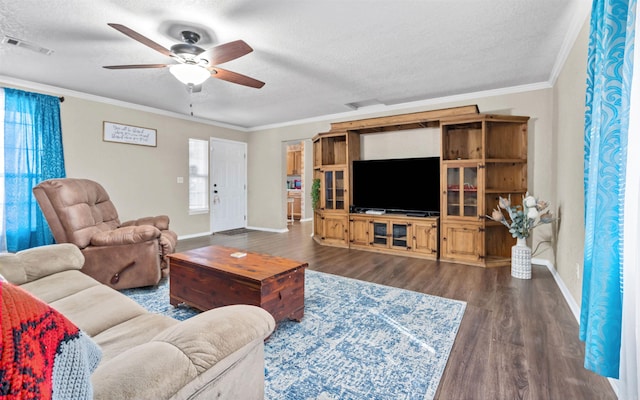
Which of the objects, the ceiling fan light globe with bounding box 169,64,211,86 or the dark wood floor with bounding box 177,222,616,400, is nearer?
the dark wood floor with bounding box 177,222,616,400

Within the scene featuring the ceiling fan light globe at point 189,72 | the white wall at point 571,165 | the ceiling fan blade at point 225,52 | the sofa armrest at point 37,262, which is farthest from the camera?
the ceiling fan light globe at point 189,72

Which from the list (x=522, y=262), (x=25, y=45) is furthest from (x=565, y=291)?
(x=25, y=45)

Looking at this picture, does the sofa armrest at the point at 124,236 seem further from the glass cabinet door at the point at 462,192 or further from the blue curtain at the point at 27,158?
the glass cabinet door at the point at 462,192

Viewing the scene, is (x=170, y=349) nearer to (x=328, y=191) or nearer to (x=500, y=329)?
(x=500, y=329)

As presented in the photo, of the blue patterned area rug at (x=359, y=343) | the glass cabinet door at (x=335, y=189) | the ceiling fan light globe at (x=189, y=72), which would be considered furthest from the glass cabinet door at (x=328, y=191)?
the ceiling fan light globe at (x=189, y=72)

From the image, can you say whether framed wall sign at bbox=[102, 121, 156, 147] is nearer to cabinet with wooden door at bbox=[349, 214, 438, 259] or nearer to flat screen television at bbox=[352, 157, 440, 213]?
flat screen television at bbox=[352, 157, 440, 213]

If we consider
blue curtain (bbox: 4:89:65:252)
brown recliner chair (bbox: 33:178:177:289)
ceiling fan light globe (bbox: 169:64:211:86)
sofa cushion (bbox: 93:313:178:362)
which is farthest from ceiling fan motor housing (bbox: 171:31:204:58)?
blue curtain (bbox: 4:89:65:252)

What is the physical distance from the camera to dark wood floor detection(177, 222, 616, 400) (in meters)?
1.67

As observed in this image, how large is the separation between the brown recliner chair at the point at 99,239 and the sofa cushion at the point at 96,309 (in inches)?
49.7

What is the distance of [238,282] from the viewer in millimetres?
2238

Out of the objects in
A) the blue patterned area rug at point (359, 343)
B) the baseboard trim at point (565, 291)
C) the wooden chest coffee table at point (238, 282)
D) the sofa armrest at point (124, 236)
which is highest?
the sofa armrest at point (124, 236)

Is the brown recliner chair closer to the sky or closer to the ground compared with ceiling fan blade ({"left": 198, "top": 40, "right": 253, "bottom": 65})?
closer to the ground

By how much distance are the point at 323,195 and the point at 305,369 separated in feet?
13.0

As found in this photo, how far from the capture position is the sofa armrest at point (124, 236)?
2951 millimetres
